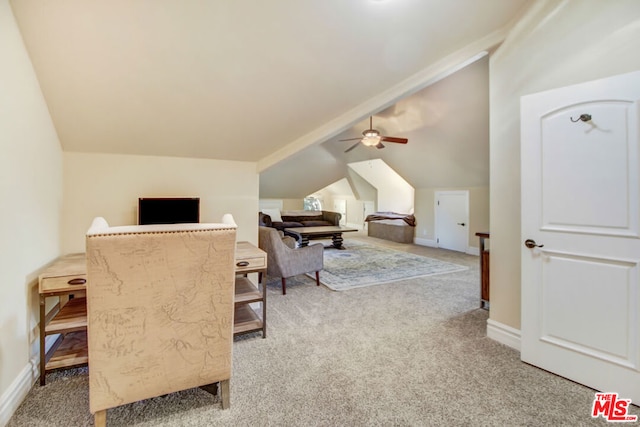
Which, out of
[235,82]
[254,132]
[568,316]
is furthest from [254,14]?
[568,316]

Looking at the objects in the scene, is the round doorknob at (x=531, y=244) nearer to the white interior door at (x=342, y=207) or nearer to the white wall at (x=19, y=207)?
the white wall at (x=19, y=207)

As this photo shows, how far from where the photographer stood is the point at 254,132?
2.60 metres

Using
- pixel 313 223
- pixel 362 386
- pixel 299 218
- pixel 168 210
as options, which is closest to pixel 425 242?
pixel 313 223

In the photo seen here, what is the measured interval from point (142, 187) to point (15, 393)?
162 centimetres

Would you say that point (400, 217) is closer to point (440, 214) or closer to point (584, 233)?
point (440, 214)

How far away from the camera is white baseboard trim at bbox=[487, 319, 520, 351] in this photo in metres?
2.21

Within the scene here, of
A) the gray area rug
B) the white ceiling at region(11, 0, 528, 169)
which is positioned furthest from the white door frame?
the white ceiling at region(11, 0, 528, 169)

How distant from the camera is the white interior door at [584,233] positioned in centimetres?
163

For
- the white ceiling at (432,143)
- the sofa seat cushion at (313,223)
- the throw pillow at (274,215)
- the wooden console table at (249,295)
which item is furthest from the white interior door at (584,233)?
the throw pillow at (274,215)

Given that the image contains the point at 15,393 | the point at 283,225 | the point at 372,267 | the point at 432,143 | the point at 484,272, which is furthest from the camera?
the point at 283,225

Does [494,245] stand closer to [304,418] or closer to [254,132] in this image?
[304,418]

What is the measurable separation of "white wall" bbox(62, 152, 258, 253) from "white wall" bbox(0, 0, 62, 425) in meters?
0.38

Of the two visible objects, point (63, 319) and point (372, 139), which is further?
point (372, 139)

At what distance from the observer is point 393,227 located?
7.73 metres
